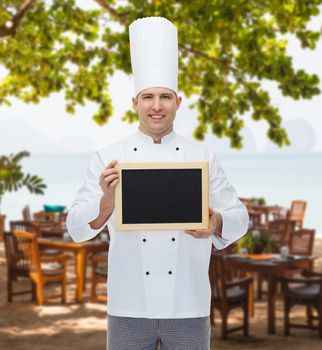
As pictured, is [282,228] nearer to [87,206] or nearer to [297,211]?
[297,211]

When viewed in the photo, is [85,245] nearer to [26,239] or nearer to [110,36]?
[26,239]

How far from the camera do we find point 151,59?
2.55 meters

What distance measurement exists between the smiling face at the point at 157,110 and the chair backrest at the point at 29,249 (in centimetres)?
533

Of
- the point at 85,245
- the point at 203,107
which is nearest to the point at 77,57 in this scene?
the point at 203,107

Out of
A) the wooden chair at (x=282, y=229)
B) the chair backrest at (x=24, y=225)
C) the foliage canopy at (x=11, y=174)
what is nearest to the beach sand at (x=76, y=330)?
the chair backrest at (x=24, y=225)

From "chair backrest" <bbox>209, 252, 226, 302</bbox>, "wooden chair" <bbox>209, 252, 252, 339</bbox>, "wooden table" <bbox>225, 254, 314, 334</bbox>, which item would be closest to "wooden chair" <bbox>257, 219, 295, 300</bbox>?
"wooden table" <bbox>225, 254, 314, 334</bbox>

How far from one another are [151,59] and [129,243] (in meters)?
0.65

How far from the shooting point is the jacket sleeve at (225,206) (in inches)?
97.1

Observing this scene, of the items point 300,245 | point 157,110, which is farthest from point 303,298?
point 157,110

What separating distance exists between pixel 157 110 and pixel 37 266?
5608 millimetres

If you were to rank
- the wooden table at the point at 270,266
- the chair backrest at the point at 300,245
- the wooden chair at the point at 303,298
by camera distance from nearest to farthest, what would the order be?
the wooden chair at the point at 303,298
the wooden table at the point at 270,266
the chair backrest at the point at 300,245

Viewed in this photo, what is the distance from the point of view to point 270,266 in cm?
673

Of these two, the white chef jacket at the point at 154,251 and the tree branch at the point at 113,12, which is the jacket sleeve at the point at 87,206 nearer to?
the white chef jacket at the point at 154,251

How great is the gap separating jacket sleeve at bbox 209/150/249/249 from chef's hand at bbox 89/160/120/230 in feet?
1.26
